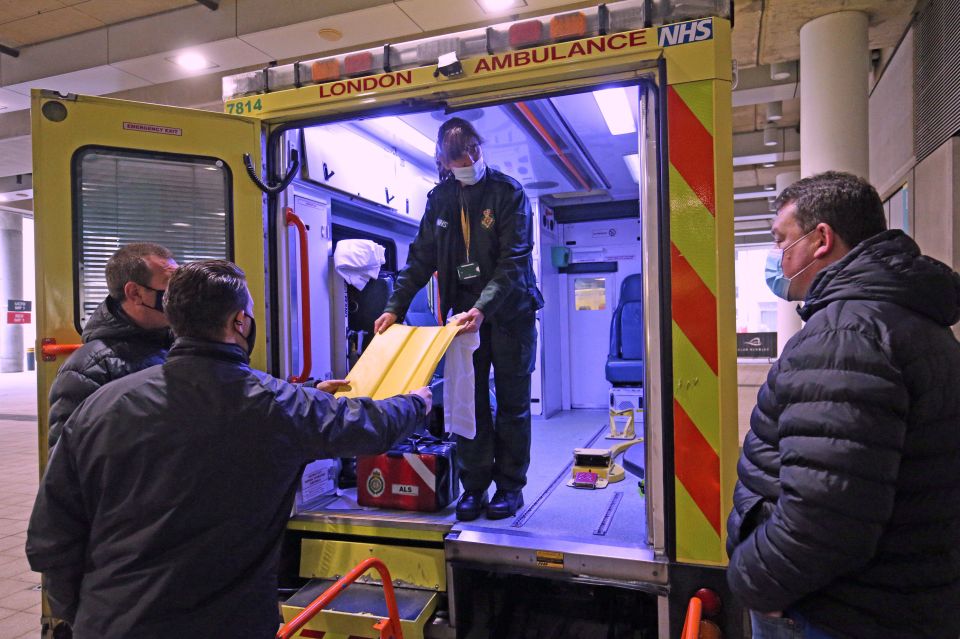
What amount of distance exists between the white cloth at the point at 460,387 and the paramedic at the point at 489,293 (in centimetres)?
18

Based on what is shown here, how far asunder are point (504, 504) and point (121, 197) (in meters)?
2.14

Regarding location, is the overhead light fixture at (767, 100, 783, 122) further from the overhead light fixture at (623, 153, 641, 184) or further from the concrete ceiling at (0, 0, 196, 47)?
the concrete ceiling at (0, 0, 196, 47)

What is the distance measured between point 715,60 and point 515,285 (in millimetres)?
1311

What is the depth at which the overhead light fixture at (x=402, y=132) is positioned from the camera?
13.9 feet

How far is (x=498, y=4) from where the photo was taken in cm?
614

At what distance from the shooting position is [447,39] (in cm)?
252

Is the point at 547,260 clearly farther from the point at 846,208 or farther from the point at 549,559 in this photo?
the point at 846,208

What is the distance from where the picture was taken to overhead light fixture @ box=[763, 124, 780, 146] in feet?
37.5

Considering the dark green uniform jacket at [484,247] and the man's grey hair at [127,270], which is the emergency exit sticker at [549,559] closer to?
the dark green uniform jacket at [484,247]

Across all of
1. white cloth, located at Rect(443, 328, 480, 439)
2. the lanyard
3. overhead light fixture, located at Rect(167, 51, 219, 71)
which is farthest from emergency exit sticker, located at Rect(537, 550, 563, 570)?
overhead light fixture, located at Rect(167, 51, 219, 71)

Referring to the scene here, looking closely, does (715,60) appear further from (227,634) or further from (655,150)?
(227,634)

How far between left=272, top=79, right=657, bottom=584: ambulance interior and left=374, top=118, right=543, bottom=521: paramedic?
0.77 feet

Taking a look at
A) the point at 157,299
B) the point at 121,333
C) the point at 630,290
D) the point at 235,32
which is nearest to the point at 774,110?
the point at 630,290

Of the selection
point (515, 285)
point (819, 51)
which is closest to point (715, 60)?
point (515, 285)
